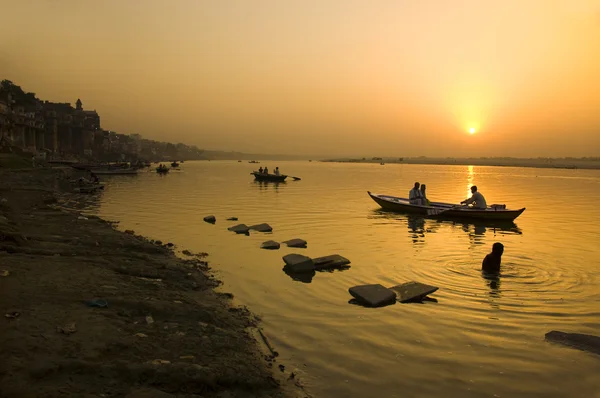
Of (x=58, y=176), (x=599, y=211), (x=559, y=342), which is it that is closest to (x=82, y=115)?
(x=58, y=176)

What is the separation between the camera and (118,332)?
23.1 feet

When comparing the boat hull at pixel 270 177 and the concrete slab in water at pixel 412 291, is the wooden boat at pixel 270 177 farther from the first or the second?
the concrete slab in water at pixel 412 291

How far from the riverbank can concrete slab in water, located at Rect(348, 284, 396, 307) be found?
3.03 meters

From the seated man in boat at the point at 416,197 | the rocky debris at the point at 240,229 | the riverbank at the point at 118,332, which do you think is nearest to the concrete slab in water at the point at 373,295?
the riverbank at the point at 118,332

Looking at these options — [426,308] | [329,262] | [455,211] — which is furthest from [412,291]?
[455,211]

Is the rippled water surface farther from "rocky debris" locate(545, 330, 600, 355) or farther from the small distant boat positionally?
the small distant boat

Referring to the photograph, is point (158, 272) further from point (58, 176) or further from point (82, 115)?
point (82, 115)

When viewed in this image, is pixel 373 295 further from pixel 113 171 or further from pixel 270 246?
pixel 113 171

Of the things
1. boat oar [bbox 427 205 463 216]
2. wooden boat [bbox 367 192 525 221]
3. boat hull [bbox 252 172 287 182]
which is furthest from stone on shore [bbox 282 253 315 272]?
boat hull [bbox 252 172 287 182]

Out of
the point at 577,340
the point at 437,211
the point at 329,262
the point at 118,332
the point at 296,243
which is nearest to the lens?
the point at 118,332

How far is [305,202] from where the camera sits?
127ft

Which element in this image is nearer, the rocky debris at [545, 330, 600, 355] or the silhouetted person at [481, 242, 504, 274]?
the rocky debris at [545, 330, 600, 355]

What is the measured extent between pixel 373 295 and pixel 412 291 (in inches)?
49.9

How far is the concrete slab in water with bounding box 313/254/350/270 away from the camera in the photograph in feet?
47.7
